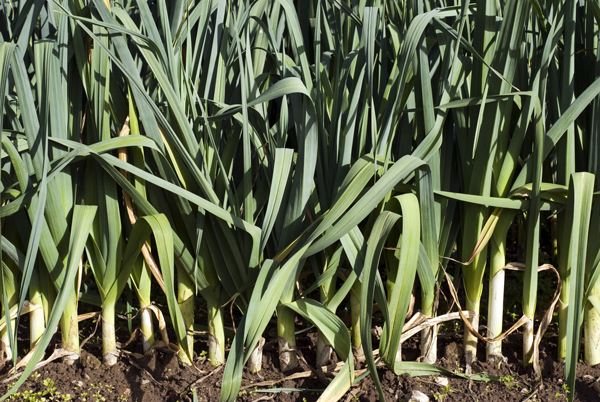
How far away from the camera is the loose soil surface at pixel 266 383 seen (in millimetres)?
1127

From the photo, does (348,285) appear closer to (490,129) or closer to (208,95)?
(490,129)

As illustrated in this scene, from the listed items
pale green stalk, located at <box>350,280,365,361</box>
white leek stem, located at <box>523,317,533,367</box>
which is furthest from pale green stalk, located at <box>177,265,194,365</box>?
white leek stem, located at <box>523,317,533,367</box>

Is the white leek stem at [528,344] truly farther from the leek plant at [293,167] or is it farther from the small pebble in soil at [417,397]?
the small pebble in soil at [417,397]

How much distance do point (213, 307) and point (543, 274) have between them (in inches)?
43.8

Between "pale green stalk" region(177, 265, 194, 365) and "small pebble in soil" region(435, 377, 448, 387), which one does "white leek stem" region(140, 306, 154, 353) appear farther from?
"small pebble in soil" region(435, 377, 448, 387)

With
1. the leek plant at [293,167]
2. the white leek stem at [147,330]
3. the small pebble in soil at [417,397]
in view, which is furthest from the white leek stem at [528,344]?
the white leek stem at [147,330]

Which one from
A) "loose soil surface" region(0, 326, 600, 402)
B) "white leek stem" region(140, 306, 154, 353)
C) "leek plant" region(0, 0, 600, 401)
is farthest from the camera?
"white leek stem" region(140, 306, 154, 353)

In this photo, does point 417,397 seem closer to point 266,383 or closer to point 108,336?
point 266,383

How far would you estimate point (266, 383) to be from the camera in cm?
116

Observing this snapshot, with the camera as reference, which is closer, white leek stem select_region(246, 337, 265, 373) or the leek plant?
the leek plant

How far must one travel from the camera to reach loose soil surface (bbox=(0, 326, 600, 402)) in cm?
113

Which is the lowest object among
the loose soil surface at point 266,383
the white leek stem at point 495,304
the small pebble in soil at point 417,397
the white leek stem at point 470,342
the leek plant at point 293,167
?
the loose soil surface at point 266,383

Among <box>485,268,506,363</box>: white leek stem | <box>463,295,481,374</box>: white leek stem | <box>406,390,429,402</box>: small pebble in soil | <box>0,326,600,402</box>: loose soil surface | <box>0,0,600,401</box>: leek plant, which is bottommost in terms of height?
<box>0,326,600,402</box>: loose soil surface

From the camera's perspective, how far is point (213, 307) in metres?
1.21
